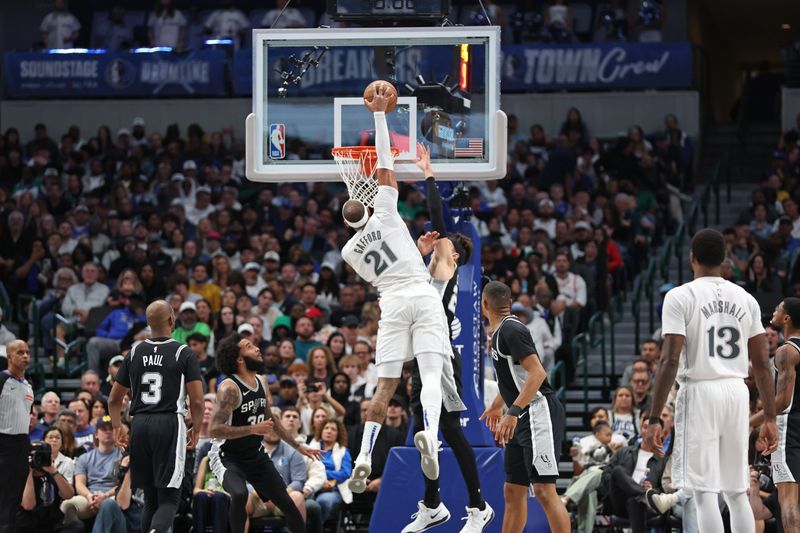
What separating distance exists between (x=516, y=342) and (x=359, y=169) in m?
2.21

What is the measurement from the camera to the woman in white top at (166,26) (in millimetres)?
27734

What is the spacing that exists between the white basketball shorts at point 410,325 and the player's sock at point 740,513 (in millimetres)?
2574

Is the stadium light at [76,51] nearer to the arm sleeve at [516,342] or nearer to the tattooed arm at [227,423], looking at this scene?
the tattooed arm at [227,423]

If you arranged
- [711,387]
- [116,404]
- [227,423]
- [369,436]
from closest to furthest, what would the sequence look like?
[711,387] → [369,436] → [116,404] → [227,423]

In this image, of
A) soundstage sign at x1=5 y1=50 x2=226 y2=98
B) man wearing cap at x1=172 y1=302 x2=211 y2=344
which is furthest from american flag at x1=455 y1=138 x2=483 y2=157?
soundstage sign at x1=5 y1=50 x2=226 y2=98

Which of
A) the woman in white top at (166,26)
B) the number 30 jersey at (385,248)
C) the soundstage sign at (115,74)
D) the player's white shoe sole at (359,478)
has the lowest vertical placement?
the player's white shoe sole at (359,478)

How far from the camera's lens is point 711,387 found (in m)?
9.43

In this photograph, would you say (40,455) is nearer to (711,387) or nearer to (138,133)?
(711,387)

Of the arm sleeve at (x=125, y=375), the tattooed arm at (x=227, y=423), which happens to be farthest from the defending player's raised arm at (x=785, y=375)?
the arm sleeve at (x=125, y=375)

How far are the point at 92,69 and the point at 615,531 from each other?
52.8 ft

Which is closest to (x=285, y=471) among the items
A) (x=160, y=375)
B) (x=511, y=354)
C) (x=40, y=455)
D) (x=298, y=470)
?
(x=298, y=470)

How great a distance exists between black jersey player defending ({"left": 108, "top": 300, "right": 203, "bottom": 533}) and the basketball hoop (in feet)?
5.96

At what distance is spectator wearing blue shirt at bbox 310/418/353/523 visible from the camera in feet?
48.5

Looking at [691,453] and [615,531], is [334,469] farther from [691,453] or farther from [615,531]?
[691,453]
